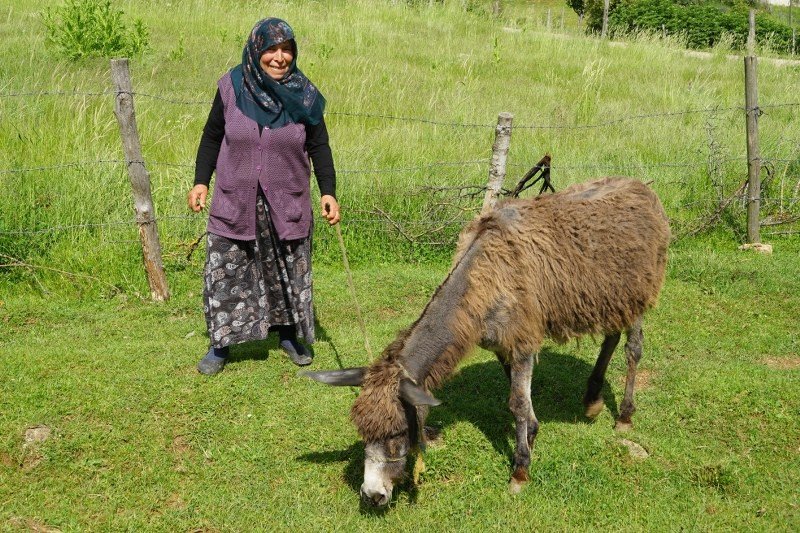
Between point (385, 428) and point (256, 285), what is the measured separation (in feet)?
6.61

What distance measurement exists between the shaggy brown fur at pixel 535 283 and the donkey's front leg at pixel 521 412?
9cm

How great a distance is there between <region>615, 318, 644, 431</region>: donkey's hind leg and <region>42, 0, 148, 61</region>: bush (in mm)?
10141

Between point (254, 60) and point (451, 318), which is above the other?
point (254, 60)

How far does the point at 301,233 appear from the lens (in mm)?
5453

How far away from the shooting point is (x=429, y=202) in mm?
8594

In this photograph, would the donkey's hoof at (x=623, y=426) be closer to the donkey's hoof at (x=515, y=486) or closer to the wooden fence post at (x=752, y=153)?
the donkey's hoof at (x=515, y=486)

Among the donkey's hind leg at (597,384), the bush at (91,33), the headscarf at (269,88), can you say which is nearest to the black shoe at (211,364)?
the headscarf at (269,88)

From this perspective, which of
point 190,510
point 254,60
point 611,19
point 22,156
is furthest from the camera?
point 611,19

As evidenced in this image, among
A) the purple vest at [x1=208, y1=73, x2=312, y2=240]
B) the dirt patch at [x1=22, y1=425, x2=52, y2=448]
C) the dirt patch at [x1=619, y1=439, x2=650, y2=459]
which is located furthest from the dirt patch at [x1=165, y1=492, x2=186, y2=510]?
the dirt patch at [x1=619, y1=439, x2=650, y2=459]

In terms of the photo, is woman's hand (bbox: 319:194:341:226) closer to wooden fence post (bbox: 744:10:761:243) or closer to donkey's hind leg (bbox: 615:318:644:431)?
donkey's hind leg (bbox: 615:318:644:431)

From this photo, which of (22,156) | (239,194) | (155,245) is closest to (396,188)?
(155,245)

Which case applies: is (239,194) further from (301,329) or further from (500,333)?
(500,333)

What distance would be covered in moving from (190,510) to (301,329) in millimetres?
1775

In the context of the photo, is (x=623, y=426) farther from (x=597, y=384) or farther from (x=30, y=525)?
(x=30, y=525)
